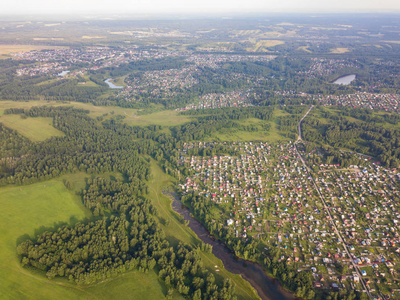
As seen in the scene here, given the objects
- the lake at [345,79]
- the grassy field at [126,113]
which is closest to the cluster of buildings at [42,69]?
the grassy field at [126,113]

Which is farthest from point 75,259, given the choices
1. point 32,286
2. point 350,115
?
point 350,115

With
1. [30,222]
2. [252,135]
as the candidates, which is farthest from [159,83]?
[30,222]

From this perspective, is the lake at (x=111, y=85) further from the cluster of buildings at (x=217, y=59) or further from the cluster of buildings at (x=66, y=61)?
the cluster of buildings at (x=217, y=59)

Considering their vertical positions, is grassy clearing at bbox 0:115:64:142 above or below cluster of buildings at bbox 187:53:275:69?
below

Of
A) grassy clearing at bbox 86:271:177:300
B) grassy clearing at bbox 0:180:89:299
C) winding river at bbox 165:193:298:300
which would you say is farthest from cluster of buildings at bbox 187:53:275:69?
grassy clearing at bbox 86:271:177:300

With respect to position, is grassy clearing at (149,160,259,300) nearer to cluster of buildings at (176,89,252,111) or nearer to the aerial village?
the aerial village

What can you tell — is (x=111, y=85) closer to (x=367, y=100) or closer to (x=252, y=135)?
(x=252, y=135)
